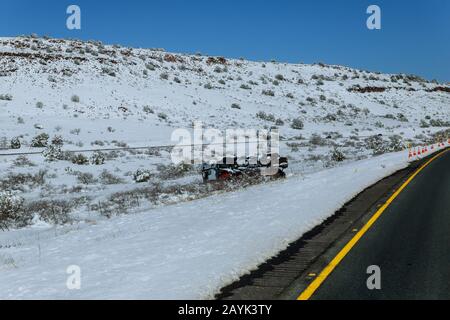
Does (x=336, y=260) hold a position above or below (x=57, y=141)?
below

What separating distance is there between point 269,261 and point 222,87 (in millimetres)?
60902

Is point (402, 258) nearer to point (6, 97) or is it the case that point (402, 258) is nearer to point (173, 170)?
point (173, 170)

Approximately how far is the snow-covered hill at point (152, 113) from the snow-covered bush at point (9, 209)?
333 mm

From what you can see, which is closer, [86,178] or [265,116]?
[86,178]

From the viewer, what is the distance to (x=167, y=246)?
988 centimetres

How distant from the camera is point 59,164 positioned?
2775 cm

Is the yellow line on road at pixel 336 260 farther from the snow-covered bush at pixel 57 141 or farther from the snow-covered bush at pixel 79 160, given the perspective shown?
the snow-covered bush at pixel 57 141

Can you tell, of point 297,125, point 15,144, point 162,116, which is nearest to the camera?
point 15,144

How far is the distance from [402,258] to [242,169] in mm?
13855

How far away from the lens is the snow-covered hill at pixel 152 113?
22.0m

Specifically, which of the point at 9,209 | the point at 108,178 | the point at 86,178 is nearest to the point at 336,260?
the point at 9,209
